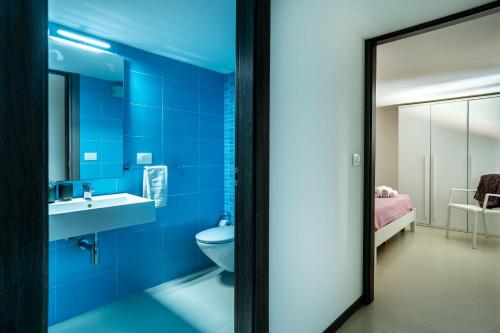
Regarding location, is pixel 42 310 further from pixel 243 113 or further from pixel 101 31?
pixel 101 31

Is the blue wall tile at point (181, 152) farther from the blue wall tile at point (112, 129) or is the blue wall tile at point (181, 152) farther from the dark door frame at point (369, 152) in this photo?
the dark door frame at point (369, 152)

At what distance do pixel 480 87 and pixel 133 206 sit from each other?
186 inches

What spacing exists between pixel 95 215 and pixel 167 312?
0.92 m

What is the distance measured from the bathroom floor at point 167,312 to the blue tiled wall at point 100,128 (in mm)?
1007

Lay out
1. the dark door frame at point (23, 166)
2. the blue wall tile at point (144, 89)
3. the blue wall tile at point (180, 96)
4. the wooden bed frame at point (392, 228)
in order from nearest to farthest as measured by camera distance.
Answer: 1. the dark door frame at point (23, 166)
2. the blue wall tile at point (144, 89)
3. the blue wall tile at point (180, 96)
4. the wooden bed frame at point (392, 228)

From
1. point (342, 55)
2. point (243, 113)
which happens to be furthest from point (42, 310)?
point (342, 55)

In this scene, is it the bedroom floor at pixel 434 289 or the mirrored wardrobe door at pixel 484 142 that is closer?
the bedroom floor at pixel 434 289

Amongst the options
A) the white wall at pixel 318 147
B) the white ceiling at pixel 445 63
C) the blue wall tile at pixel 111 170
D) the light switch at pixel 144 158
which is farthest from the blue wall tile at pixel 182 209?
the white ceiling at pixel 445 63

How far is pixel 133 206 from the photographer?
1862mm

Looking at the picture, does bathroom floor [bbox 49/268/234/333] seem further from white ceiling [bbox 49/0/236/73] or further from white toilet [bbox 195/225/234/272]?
white ceiling [bbox 49/0/236/73]

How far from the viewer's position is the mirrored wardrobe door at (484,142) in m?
3.90

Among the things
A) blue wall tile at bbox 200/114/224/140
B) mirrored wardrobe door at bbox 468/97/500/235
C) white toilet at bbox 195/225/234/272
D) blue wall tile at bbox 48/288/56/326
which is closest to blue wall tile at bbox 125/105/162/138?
blue wall tile at bbox 200/114/224/140

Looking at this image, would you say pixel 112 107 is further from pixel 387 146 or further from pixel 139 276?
pixel 387 146

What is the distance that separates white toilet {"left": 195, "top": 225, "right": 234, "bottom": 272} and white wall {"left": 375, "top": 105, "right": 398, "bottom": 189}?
399 cm
